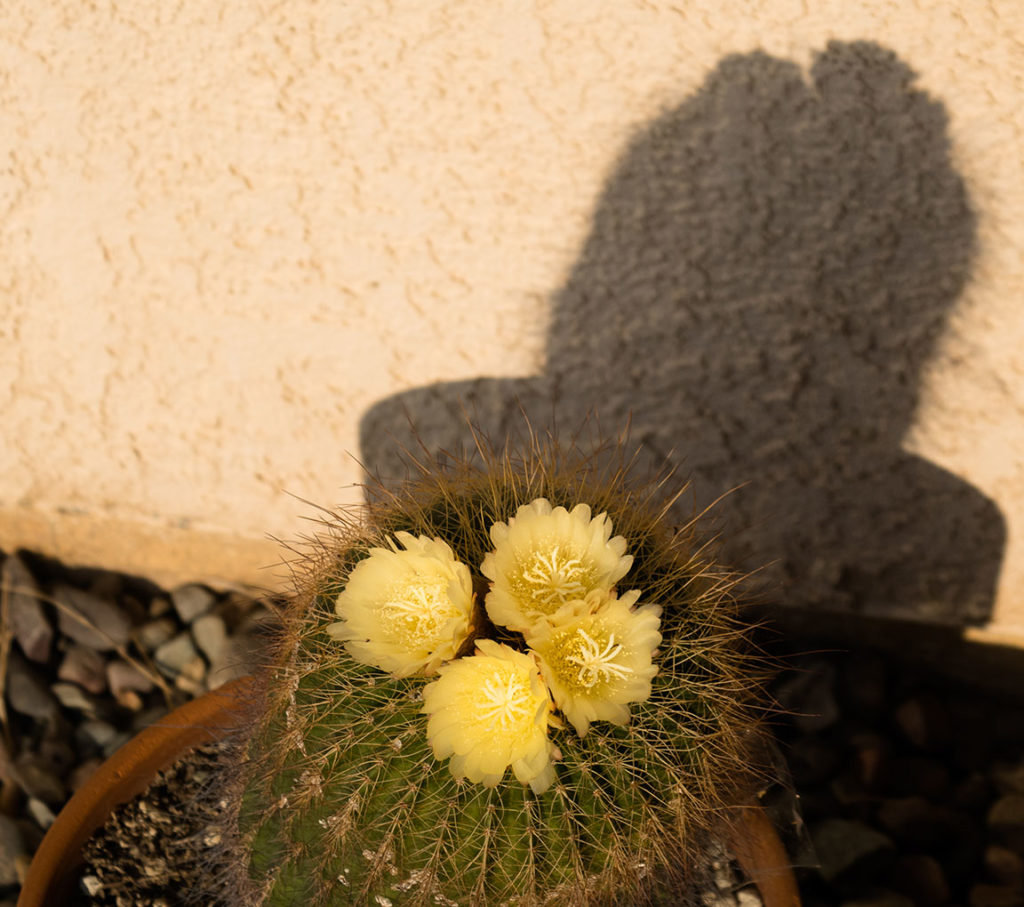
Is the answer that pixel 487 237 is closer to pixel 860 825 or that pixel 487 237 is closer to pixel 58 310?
pixel 58 310

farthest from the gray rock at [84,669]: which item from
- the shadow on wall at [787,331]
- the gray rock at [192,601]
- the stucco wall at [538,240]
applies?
the shadow on wall at [787,331]

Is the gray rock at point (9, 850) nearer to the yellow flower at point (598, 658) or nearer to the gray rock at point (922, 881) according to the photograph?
the yellow flower at point (598, 658)

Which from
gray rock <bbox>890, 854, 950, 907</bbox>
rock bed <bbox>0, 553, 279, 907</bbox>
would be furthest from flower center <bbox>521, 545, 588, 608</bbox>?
gray rock <bbox>890, 854, 950, 907</bbox>

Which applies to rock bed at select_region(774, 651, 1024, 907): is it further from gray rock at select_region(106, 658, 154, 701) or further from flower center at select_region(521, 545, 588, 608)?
gray rock at select_region(106, 658, 154, 701)

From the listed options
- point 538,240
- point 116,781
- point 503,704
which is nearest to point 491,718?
point 503,704

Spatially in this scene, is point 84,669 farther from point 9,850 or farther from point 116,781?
point 116,781

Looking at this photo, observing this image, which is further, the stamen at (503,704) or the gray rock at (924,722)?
the gray rock at (924,722)

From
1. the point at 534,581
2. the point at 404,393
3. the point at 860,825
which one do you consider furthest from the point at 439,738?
the point at 860,825
